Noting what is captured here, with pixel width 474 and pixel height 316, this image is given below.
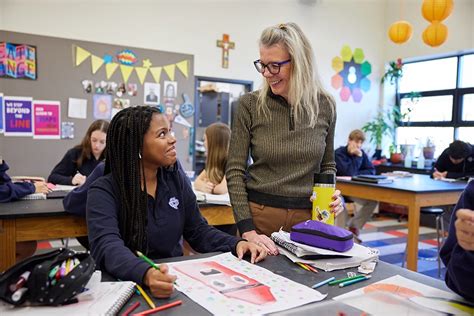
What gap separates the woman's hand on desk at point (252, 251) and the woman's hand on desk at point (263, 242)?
27 mm

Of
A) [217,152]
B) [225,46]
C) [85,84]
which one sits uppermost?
[225,46]

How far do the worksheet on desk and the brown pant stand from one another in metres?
0.32

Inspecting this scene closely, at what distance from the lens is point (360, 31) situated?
20.4 ft

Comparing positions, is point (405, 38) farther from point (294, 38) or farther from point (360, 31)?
point (294, 38)

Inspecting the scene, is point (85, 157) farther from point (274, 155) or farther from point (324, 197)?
point (324, 197)

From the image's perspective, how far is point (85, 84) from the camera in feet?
13.8

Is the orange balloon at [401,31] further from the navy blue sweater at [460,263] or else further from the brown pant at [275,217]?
the navy blue sweater at [460,263]

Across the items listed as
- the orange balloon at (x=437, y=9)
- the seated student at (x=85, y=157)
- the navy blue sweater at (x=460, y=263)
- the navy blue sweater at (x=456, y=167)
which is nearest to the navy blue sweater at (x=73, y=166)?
the seated student at (x=85, y=157)

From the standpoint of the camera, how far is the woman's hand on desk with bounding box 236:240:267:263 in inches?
44.2

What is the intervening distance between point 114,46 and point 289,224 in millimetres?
3540

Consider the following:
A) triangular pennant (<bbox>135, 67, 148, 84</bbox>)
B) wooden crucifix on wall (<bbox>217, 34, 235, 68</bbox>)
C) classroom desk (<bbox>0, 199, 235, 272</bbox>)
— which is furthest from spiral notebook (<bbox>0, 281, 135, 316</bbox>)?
wooden crucifix on wall (<bbox>217, 34, 235, 68</bbox>)

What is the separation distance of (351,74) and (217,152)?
407 cm

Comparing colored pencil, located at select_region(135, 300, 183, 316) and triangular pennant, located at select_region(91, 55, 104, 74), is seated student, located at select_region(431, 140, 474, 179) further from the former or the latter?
colored pencil, located at select_region(135, 300, 183, 316)

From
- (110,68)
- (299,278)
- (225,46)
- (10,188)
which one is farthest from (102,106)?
(299,278)
